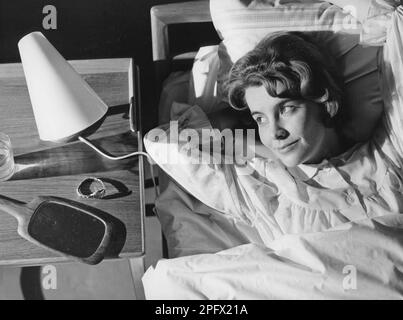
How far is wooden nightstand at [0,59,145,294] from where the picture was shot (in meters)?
0.84

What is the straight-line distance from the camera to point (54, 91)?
80cm

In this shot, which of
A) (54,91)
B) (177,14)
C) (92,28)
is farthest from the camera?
(92,28)

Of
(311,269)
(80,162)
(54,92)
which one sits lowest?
(311,269)

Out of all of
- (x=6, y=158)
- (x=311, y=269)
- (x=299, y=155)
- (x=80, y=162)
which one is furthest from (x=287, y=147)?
(x=6, y=158)

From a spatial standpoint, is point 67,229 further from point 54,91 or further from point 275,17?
point 275,17

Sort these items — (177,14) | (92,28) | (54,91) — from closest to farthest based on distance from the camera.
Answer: (54,91)
(177,14)
(92,28)

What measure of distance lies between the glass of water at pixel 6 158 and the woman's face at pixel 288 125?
0.38 metres

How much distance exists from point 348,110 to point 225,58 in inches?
8.5

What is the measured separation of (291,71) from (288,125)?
0.27 ft

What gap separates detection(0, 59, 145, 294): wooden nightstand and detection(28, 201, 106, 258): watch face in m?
0.02

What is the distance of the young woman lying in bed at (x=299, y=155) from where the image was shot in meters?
0.86

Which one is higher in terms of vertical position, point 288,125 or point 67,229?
point 288,125

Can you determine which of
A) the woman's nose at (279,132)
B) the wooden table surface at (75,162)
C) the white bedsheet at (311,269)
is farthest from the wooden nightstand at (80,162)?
the woman's nose at (279,132)
